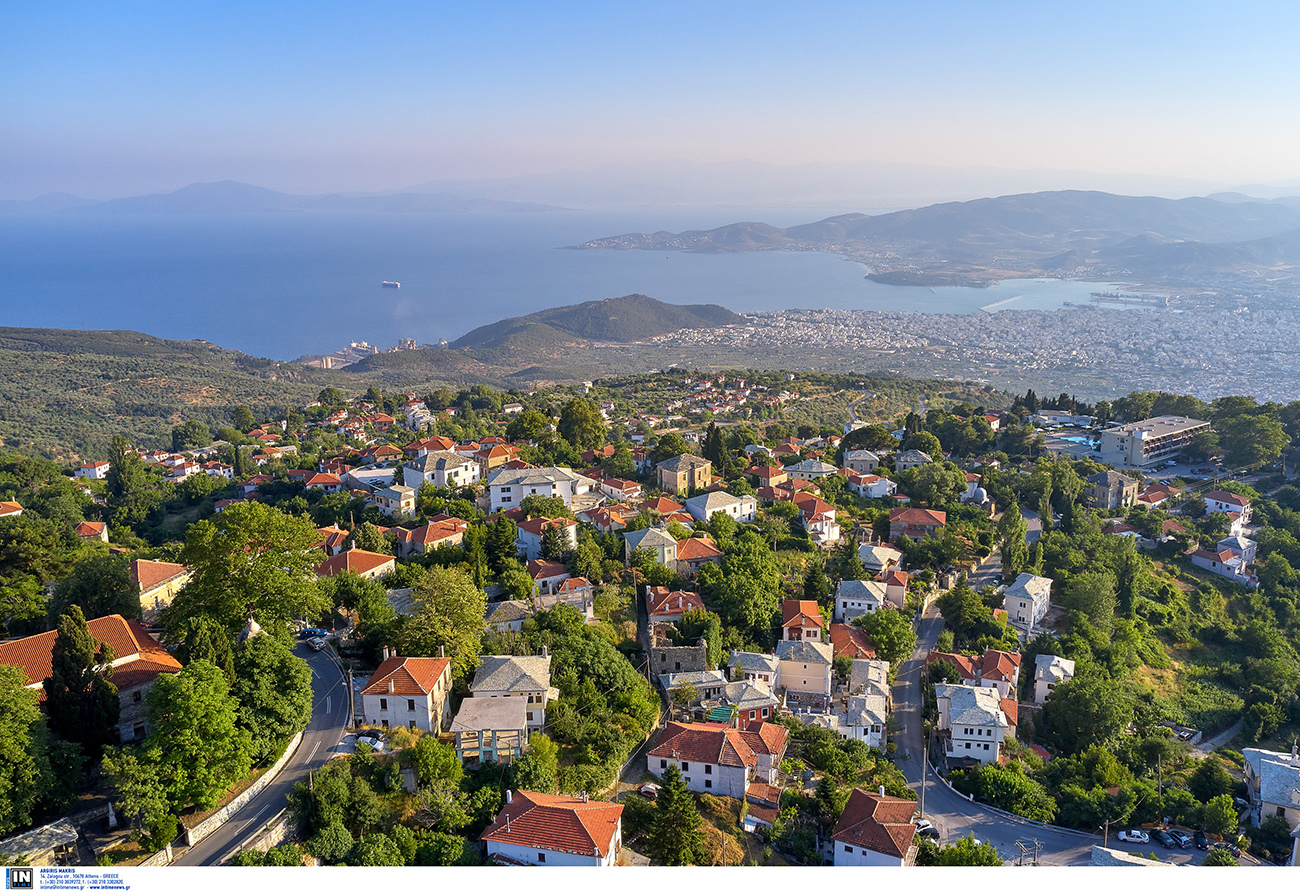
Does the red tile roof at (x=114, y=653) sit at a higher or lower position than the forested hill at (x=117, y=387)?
higher

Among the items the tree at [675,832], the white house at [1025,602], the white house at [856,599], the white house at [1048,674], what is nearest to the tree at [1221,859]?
the white house at [1048,674]

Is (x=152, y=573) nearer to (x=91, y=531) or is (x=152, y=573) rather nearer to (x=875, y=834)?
(x=91, y=531)

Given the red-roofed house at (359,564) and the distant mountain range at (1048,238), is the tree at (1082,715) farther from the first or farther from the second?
the distant mountain range at (1048,238)

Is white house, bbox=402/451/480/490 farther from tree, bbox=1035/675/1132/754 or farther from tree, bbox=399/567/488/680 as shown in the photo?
tree, bbox=1035/675/1132/754

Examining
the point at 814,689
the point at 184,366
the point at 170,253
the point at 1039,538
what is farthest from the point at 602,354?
the point at 170,253

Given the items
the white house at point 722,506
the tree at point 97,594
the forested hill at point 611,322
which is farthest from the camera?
the forested hill at point 611,322

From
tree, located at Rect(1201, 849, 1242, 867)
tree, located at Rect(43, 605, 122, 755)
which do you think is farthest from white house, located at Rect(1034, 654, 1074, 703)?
tree, located at Rect(43, 605, 122, 755)
